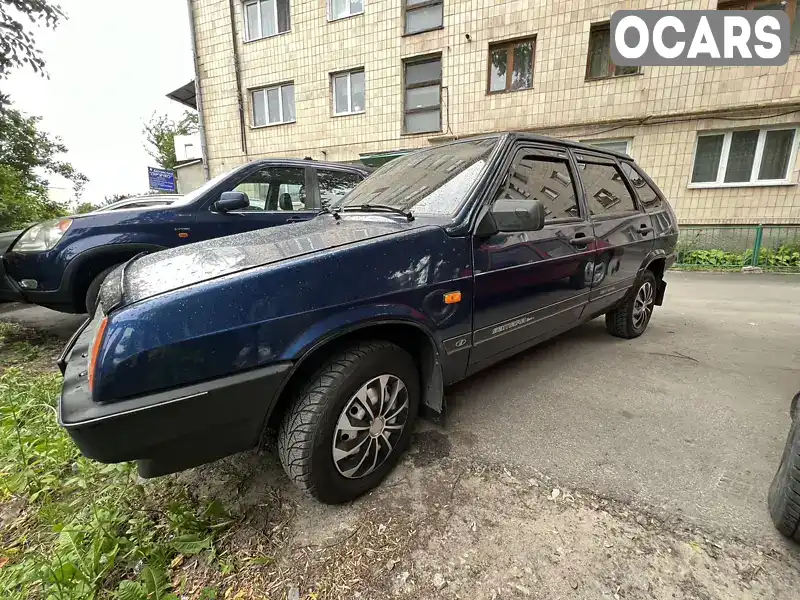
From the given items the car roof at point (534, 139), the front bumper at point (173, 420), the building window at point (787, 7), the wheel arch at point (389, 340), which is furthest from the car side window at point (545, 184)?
the building window at point (787, 7)

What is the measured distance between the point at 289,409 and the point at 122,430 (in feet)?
1.92

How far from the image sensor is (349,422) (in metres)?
1.69

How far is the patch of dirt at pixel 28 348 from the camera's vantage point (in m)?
3.40

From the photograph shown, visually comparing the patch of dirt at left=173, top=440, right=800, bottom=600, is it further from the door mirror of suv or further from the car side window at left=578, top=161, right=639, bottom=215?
the car side window at left=578, top=161, right=639, bottom=215

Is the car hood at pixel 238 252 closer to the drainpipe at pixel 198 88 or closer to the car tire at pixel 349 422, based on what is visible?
the car tire at pixel 349 422

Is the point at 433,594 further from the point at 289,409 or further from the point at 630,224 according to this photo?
the point at 630,224

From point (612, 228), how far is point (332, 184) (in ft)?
10.2

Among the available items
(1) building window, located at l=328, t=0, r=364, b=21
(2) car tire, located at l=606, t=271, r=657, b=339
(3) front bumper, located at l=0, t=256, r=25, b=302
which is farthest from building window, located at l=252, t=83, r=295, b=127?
(2) car tire, located at l=606, t=271, r=657, b=339

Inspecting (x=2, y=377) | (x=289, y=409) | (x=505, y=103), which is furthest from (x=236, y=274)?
(x=505, y=103)

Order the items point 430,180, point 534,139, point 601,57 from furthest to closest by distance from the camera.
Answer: point 601,57, point 534,139, point 430,180

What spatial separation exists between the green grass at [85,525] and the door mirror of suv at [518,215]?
1.93 meters

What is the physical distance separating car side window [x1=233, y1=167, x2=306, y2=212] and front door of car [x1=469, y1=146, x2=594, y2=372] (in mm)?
2802

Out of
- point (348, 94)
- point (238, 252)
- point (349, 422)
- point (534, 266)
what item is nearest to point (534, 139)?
point (534, 266)

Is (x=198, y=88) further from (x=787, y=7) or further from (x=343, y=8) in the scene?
(x=787, y=7)
